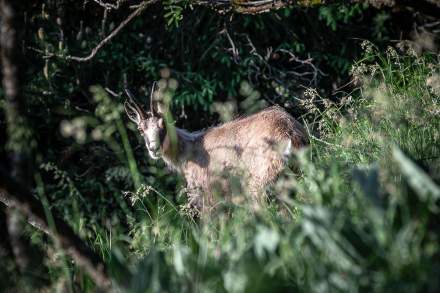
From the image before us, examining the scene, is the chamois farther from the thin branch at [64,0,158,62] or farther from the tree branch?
the tree branch

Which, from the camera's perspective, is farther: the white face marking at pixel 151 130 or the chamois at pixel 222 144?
the white face marking at pixel 151 130

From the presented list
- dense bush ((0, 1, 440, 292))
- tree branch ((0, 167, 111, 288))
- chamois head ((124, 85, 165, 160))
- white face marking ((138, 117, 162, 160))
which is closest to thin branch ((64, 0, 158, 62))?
dense bush ((0, 1, 440, 292))

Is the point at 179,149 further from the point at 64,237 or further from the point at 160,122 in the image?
the point at 64,237

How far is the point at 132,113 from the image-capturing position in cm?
848

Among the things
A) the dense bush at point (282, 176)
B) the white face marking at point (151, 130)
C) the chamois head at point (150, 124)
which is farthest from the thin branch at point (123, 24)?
the white face marking at point (151, 130)

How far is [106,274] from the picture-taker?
3.41m

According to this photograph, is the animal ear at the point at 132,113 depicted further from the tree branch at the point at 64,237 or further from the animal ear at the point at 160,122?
the tree branch at the point at 64,237

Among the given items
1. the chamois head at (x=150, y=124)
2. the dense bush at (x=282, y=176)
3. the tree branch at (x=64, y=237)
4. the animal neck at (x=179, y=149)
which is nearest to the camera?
the dense bush at (x=282, y=176)

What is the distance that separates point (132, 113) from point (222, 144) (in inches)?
47.1

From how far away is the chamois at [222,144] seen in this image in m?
6.95

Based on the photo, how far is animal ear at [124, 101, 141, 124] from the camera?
27.2 ft

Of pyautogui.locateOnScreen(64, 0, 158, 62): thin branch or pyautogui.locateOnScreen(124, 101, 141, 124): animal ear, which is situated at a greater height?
pyautogui.locateOnScreen(64, 0, 158, 62): thin branch

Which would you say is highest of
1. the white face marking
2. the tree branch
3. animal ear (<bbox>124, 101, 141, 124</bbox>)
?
the tree branch

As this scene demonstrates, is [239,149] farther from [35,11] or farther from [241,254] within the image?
[241,254]
